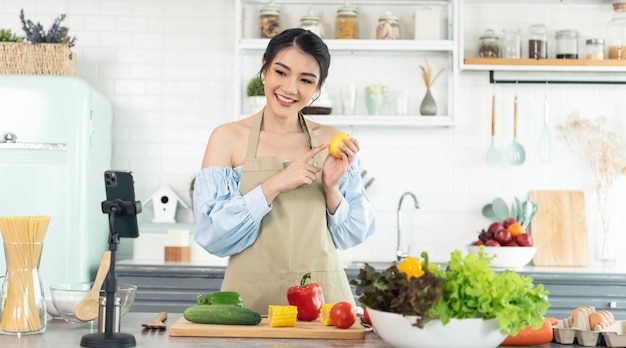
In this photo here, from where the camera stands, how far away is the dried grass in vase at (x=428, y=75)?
5426 millimetres

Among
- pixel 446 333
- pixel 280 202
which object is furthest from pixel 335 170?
pixel 446 333

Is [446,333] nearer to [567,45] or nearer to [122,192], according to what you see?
[122,192]

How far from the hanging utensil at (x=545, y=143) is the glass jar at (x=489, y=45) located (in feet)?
1.56

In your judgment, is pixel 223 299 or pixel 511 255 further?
pixel 511 255

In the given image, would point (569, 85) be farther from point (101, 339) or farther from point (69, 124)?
point (101, 339)

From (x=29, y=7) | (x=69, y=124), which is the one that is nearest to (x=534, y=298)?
(x=69, y=124)

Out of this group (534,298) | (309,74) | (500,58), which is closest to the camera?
(534,298)

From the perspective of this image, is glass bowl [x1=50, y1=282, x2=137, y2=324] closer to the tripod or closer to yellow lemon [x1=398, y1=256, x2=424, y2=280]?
the tripod

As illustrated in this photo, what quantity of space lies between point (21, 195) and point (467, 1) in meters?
2.96

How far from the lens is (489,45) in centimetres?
541

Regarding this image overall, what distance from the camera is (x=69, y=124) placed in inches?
191

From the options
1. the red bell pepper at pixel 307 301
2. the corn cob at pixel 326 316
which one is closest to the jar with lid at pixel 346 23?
the red bell pepper at pixel 307 301

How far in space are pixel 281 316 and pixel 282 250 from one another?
0.69 m

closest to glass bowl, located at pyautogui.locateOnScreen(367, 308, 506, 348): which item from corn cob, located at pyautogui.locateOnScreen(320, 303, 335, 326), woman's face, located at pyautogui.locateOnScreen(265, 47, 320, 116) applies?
corn cob, located at pyautogui.locateOnScreen(320, 303, 335, 326)
